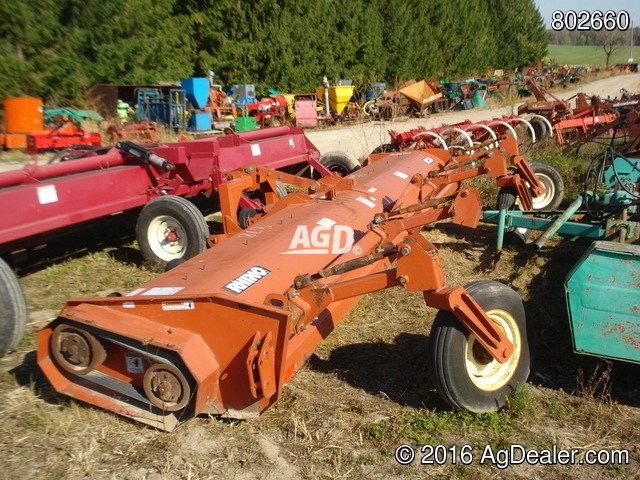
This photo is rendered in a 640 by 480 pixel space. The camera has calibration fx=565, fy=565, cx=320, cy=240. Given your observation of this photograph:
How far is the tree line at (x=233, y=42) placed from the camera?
13.7m

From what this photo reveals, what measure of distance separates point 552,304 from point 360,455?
2875mm

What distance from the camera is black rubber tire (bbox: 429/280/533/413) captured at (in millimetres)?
3240

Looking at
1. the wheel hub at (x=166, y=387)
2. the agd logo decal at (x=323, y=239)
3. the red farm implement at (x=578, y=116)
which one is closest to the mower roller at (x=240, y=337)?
the wheel hub at (x=166, y=387)

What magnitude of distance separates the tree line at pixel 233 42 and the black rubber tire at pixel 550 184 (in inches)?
464

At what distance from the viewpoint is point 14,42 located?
13.3m

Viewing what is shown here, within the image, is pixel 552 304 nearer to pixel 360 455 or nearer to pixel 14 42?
pixel 360 455

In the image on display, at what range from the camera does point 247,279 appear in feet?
12.2

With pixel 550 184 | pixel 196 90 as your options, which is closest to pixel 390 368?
pixel 550 184

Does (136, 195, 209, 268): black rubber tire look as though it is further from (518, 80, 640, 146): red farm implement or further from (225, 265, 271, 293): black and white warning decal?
(518, 80, 640, 146): red farm implement

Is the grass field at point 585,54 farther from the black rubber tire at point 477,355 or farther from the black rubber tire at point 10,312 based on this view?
the black rubber tire at point 10,312

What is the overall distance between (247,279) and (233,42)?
1807cm

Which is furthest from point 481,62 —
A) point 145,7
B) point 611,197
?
point 611,197

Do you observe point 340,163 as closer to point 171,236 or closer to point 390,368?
point 171,236

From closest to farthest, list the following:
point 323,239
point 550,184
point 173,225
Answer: point 323,239, point 173,225, point 550,184
